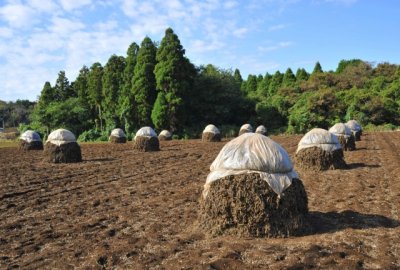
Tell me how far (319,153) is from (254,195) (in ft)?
29.3

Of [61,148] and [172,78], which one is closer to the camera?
[61,148]

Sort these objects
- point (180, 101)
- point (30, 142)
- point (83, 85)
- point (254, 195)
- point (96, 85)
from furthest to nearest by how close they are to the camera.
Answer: point (83, 85)
point (96, 85)
point (180, 101)
point (30, 142)
point (254, 195)

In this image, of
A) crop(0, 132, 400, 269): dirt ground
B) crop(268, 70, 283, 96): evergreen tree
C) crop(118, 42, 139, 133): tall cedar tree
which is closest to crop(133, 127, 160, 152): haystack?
crop(0, 132, 400, 269): dirt ground

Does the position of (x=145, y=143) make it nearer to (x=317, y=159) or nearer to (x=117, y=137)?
(x=117, y=137)

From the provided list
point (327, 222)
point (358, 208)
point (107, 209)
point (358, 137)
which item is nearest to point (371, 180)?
point (358, 208)

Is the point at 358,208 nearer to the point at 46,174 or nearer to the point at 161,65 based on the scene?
the point at 46,174

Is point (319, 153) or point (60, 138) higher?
point (60, 138)

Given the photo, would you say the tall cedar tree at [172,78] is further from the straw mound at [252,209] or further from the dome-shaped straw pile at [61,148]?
the straw mound at [252,209]

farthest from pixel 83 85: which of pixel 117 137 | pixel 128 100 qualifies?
pixel 117 137

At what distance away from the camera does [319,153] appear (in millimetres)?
16094

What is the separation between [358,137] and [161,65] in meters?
21.0

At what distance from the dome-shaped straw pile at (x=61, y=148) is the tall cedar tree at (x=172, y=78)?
871 inches

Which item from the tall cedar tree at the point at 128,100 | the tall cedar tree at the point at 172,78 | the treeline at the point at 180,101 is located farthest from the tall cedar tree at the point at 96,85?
the tall cedar tree at the point at 172,78

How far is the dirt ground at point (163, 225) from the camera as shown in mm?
6742
